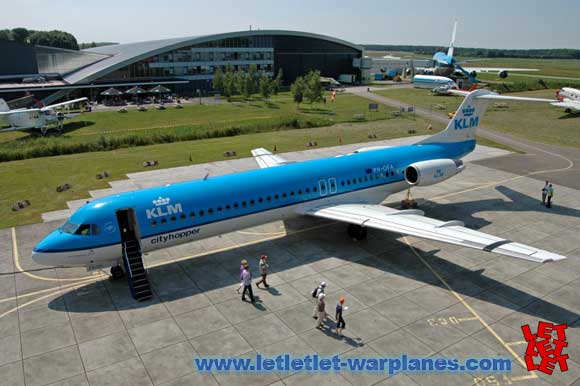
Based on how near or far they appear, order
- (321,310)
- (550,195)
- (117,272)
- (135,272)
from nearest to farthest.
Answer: (321,310)
(135,272)
(117,272)
(550,195)

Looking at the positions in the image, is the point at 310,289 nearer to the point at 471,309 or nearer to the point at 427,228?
the point at 427,228

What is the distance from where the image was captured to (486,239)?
17141 millimetres

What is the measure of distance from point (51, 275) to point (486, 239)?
65.0 feet

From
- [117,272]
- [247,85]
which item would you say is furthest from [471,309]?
[247,85]

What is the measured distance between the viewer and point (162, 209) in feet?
60.2

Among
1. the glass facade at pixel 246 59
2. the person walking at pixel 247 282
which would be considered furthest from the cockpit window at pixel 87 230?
the glass facade at pixel 246 59

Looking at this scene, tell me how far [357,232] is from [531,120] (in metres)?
54.8

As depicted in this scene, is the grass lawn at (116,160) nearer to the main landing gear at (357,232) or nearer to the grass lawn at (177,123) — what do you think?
the grass lawn at (177,123)

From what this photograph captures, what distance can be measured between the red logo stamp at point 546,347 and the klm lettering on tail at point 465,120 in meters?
15.8

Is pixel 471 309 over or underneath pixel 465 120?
underneath

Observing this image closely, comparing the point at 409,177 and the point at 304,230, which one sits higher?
the point at 409,177

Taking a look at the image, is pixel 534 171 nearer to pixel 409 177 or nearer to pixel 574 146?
pixel 574 146

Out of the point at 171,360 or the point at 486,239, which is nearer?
the point at 171,360

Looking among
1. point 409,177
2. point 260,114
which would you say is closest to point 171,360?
point 409,177
